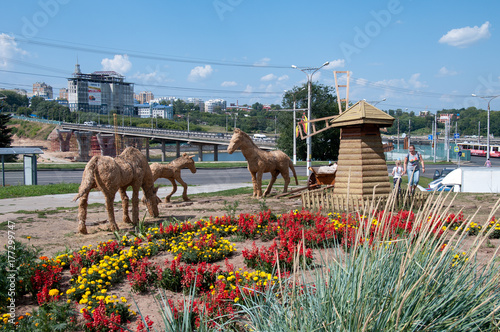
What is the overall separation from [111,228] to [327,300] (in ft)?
26.4

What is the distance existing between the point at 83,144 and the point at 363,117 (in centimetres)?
7986

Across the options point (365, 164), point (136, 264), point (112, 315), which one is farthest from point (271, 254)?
point (365, 164)

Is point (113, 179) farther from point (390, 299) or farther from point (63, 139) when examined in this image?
point (63, 139)

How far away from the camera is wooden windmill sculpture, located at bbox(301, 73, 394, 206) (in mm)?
13242

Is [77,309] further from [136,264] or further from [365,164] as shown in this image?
[365,164]

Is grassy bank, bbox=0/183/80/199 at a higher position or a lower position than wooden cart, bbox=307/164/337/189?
lower

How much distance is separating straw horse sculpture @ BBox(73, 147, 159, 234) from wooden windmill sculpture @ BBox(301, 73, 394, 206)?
639cm

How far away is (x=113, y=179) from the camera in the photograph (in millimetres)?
10148

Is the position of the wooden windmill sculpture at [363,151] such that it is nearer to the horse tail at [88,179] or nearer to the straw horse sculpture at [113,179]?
the straw horse sculpture at [113,179]

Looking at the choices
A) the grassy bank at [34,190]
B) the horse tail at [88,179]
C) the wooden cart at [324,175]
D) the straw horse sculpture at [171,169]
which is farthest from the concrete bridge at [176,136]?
the horse tail at [88,179]

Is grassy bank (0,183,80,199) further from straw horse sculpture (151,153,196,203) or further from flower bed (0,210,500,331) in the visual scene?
flower bed (0,210,500,331)

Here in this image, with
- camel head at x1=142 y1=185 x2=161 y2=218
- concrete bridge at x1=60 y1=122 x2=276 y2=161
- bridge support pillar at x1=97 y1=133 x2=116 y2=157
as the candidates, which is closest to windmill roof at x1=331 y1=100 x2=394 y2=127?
camel head at x1=142 y1=185 x2=161 y2=218

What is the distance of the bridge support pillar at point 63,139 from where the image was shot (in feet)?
285

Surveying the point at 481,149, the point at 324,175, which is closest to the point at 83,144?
the point at 324,175
